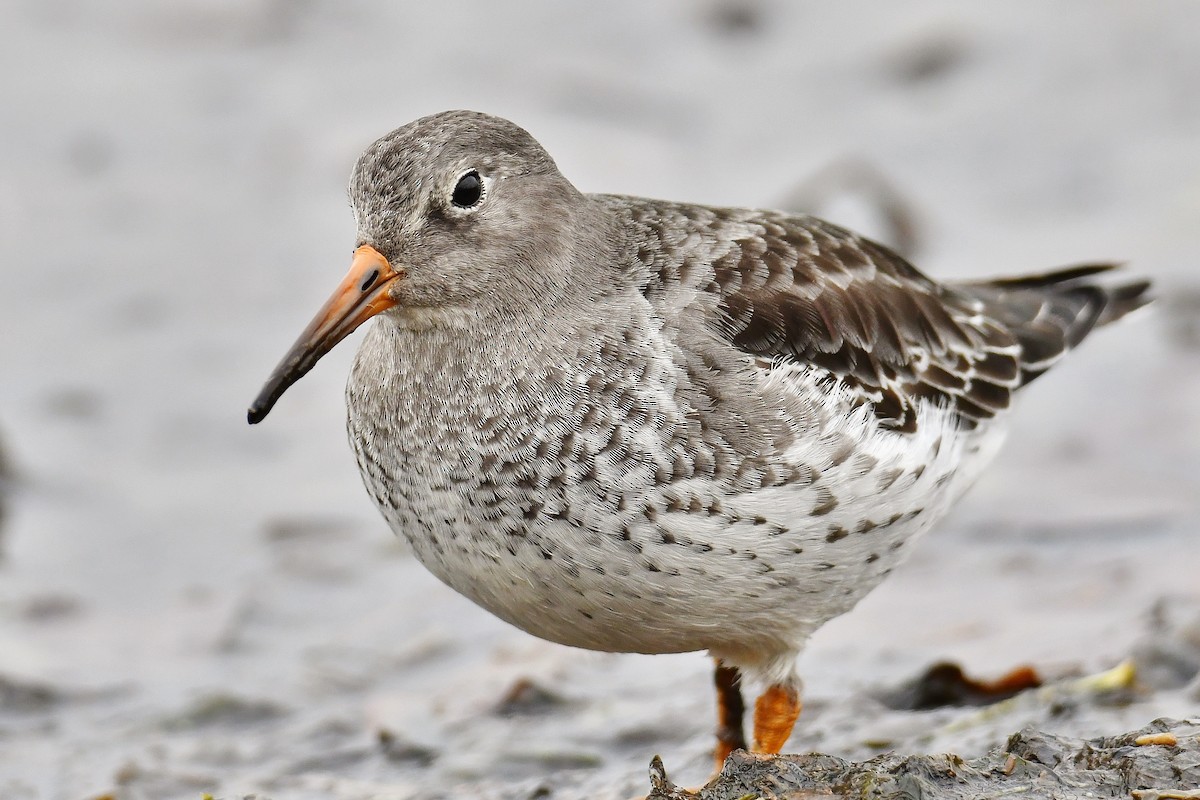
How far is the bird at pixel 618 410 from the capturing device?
534cm

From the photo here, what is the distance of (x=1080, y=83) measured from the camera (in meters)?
12.4

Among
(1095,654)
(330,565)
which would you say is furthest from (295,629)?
(1095,654)

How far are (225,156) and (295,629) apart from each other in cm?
526

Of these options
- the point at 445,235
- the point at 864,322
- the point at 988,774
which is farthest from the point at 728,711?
the point at 445,235

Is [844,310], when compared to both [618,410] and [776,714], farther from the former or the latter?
[776,714]

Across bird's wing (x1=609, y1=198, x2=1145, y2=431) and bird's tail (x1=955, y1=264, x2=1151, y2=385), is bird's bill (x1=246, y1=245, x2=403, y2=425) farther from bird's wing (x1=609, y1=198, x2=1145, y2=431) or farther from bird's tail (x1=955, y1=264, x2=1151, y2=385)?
bird's tail (x1=955, y1=264, x2=1151, y2=385)

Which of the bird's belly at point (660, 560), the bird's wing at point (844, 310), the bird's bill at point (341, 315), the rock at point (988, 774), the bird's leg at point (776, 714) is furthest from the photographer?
the bird's leg at point (776, 714)

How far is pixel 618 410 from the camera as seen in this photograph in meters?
5.41

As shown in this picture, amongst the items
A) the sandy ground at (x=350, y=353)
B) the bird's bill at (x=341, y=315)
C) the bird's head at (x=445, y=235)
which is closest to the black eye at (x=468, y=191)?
the bird's head at (x=445, y=235)

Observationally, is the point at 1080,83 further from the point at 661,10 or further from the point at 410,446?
the point at 410,446

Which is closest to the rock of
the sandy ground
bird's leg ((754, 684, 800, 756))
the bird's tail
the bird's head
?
the sandy ground

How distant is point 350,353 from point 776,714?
5.24m

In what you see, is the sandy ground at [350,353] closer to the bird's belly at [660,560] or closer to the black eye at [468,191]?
the bird's belly at [660,560]

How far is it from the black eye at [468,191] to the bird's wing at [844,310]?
666 millimetres
